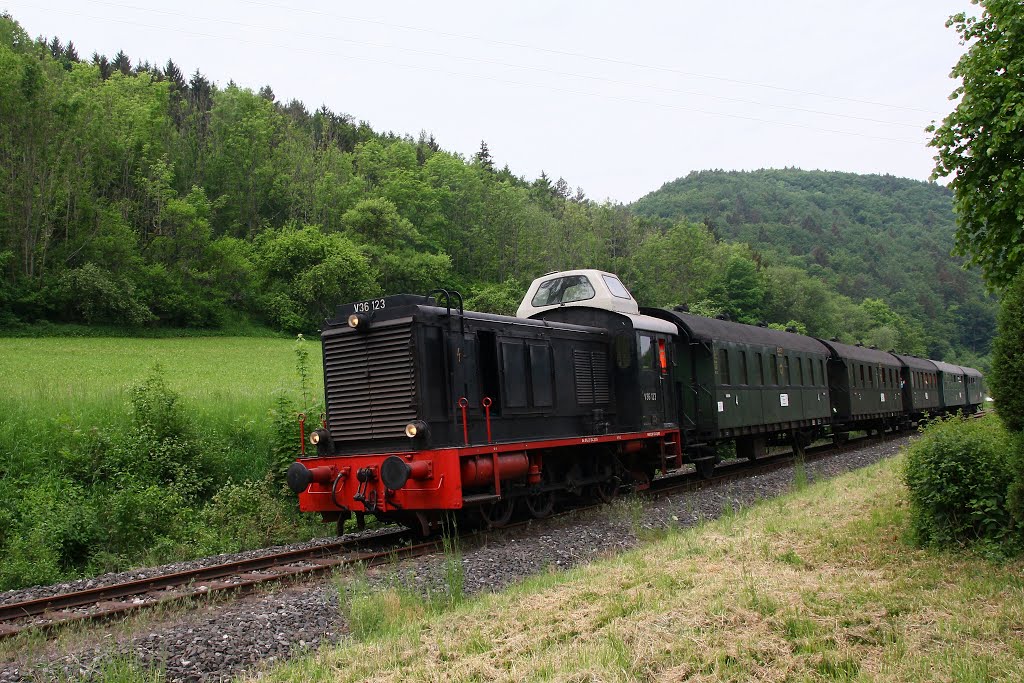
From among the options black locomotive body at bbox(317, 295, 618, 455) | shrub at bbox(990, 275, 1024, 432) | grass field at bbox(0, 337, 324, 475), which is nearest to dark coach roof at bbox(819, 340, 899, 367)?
black locomotive body at bbox(317, 295, 618, 455)

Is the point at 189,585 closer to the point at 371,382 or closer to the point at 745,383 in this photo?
the point at 371,382

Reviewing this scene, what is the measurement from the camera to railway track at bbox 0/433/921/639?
7094 mm

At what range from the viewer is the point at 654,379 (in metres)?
14.3

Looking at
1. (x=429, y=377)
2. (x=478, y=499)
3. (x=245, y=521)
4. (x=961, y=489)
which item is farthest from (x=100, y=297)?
(x=961, y=489)

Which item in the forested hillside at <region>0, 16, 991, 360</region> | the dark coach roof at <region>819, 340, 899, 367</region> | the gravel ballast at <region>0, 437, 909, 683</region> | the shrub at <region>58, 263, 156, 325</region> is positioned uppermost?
the forested hillside at <region>0, 16, 991, 360</region>

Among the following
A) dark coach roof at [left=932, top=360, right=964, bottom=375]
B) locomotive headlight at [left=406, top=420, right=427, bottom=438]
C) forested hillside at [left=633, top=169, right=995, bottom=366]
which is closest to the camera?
locomotive headlight at [left=406, top=420, right=427, bottom=438]

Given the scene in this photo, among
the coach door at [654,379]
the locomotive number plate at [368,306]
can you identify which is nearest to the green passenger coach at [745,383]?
the coach door at [654,379]

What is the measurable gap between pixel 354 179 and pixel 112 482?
5479 cm

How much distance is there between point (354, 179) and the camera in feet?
212


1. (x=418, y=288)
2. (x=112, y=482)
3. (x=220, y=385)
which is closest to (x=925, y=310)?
(x=418, y=288)

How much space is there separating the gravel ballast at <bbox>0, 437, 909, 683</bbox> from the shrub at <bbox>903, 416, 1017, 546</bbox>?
11.6ft

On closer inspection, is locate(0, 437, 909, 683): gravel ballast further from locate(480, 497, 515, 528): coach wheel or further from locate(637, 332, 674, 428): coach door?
locate(637, 332, 674, 428): coach door

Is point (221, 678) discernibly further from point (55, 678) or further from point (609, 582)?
point (609, 582)

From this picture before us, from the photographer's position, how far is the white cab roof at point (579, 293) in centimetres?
1455
